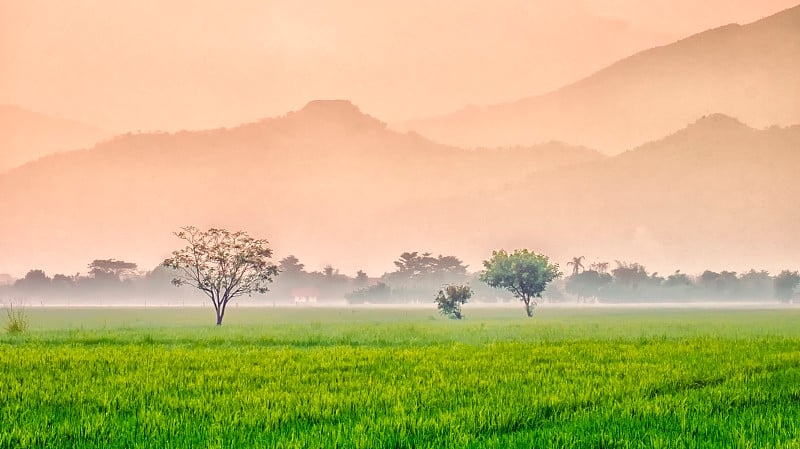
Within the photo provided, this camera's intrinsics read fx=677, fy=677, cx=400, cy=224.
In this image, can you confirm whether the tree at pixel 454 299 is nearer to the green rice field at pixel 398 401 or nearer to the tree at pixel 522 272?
the tree at pixel 522 272

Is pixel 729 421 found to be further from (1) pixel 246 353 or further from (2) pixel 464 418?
(1) pixel 246 353

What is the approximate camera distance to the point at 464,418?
1293 cm

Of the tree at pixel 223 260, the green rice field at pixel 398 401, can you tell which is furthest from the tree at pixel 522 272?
the green rice field at pixel 398 401

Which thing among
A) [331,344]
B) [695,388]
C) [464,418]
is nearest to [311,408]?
[464,418]

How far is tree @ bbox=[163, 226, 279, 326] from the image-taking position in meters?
72.6

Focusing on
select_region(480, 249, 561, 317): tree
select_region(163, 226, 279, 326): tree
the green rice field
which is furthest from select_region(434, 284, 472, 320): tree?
the green rice field

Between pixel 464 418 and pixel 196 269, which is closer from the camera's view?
pixel 464 418

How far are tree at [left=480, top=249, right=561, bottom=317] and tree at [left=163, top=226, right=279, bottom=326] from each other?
110 ft

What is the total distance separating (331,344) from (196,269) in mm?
41930

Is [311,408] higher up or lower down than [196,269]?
lower down

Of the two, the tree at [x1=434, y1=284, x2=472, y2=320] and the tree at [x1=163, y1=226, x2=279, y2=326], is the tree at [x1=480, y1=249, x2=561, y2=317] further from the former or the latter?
the tree at [x1=163, y1=226, x2=279, y2=326]

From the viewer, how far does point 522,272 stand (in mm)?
93625

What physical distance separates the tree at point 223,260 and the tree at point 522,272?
33.5 metres

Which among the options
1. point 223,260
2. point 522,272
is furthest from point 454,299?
point 223,260
